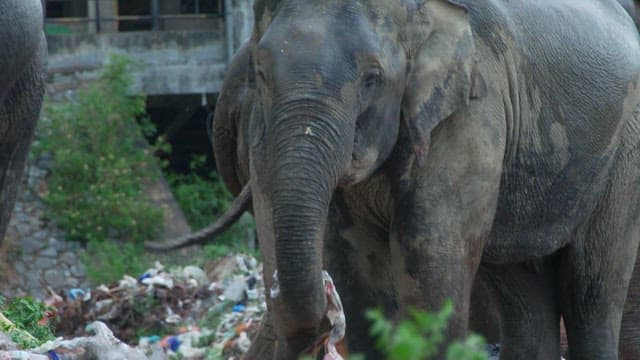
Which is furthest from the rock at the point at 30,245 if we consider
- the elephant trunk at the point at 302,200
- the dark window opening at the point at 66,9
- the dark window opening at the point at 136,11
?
the elephant trunk at the point at 302,200

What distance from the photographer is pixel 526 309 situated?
7723mm

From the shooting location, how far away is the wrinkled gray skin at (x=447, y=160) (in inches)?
226

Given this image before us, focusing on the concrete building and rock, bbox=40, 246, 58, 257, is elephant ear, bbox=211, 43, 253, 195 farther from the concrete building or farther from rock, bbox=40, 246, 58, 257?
the concrete building

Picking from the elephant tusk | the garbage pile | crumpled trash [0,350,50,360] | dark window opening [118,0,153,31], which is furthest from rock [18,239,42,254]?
the elephant tusk

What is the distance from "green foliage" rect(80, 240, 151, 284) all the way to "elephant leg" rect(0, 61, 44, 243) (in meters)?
12.0

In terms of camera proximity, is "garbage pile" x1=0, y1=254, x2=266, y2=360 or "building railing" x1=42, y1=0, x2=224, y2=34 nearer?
"garbage pile" x1=0, y1=254, x2=266, y2=360

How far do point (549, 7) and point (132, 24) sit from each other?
15.5 meters

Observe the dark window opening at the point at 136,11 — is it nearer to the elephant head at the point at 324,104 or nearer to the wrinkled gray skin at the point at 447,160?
the wrinkled gray skin at the point at 447,160

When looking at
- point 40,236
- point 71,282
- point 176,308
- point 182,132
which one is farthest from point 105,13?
point 176,308

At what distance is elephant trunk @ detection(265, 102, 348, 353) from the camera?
18.3ft

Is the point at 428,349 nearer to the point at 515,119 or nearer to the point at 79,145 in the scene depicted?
the point at 515,119

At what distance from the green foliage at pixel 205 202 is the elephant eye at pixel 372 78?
Result: 45.4ft

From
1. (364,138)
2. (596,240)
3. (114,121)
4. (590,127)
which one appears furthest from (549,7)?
(114,121)

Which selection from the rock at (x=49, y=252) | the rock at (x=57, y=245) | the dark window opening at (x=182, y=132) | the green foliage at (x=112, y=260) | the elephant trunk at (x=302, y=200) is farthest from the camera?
the dark window opening at (x=182, y=132)
